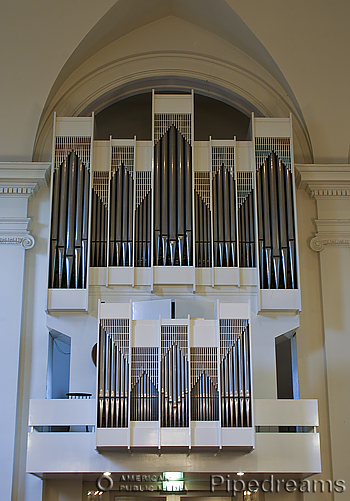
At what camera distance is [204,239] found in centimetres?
→ 1073

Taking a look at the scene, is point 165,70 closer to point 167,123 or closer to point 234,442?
point 167,123

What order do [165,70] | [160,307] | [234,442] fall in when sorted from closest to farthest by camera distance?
[234,442] → [160,307] → [165,70]

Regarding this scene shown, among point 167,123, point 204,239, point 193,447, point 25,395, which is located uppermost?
point 167,123

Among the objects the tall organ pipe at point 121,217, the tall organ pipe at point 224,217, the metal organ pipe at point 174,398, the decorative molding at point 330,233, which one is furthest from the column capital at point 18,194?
the decorative molding at point 330,233

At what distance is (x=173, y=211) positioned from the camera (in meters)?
10.8

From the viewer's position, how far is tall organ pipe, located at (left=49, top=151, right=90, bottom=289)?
10.4m

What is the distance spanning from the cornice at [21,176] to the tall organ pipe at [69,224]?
13.6 inches

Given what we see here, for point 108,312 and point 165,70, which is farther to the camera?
point 165,70

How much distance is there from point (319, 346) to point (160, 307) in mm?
2559

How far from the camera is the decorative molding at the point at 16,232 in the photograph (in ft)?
35.8

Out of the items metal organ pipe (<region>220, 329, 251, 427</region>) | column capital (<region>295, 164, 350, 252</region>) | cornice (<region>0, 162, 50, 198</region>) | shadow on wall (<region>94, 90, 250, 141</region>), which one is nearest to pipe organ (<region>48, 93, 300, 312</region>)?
cornice (<region>0, 162, 50, 198</region>)

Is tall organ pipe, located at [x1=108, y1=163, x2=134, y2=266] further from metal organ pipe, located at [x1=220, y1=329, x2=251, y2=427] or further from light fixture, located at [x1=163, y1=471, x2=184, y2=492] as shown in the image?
light fixture, located at [x1=163, y1=471, x2=184, y2=492]

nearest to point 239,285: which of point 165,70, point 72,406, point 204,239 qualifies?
point 204,239

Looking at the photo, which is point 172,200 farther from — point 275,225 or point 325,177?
point 325,177
